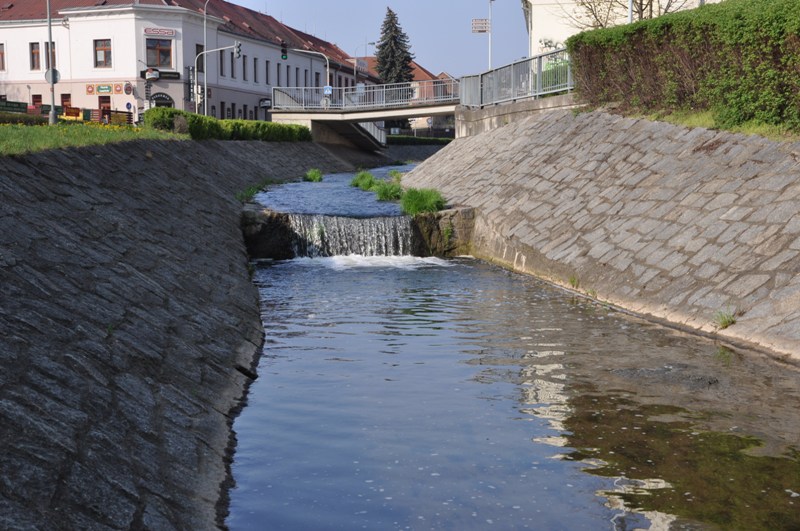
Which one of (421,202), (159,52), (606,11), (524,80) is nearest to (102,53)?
(159,52)

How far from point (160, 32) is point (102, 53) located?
439 centimetres

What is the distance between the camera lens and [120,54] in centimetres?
6575

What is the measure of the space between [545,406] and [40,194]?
226 inches

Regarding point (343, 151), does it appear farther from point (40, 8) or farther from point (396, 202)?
point (396, 202)

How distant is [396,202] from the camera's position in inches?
1042

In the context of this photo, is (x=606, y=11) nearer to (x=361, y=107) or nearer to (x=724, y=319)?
(x=361, y=107)

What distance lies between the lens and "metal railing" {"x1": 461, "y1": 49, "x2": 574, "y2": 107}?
2536 cm

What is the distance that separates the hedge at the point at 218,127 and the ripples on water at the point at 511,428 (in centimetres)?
2047

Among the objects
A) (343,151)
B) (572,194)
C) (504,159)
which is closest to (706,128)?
(572,194)

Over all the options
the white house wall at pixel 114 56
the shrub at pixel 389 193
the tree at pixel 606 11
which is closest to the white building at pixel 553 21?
the tree at pixel 606 11

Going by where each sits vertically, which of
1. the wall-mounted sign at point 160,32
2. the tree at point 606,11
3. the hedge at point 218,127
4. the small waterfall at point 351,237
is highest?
the wall-mounted sign at point 160,32

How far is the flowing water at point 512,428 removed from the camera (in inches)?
241

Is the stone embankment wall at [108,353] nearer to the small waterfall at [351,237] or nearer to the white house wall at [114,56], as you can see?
the small waterfall at [351,237]

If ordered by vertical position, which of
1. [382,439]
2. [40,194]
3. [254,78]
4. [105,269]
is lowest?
[382,439]
